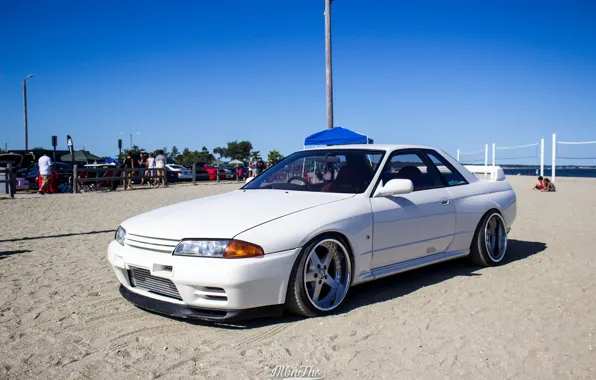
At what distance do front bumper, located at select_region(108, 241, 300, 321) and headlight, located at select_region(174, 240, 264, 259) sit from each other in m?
0.04

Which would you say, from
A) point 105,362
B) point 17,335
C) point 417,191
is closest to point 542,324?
point 417,191

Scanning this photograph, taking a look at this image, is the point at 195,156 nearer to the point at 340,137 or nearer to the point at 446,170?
the point at 340,137

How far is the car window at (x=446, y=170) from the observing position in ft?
17.8

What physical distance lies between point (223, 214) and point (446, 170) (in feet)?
8.73

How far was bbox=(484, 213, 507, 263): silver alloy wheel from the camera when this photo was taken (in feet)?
18.8

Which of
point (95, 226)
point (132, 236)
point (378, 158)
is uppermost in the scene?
point (378, 158)

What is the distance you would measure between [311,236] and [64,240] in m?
5.38

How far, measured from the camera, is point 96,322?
390cm


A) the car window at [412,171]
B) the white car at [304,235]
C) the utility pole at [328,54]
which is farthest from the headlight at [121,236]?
the utility pole at [328,54]

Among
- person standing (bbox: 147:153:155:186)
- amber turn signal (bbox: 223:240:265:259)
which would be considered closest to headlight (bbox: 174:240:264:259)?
amber turn signal (bbox: 223:240:265:259)

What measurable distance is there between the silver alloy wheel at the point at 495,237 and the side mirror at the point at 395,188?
1741 millimetres

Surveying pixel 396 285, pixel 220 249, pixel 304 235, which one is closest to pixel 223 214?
pixel 220 249

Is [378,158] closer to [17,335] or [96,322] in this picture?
[96,322]

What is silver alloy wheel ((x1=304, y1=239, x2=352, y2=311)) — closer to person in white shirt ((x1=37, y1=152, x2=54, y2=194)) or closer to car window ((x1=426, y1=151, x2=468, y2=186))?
car window ((x1=426, y1=151, x2=468, y2=186))
